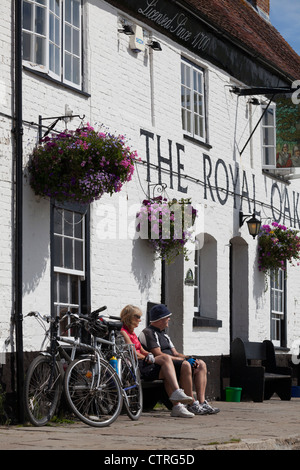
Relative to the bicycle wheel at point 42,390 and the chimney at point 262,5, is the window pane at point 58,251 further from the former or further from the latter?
the chimney at point 262,5

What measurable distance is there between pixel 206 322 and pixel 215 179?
2383mm

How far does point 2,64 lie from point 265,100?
8701 mm

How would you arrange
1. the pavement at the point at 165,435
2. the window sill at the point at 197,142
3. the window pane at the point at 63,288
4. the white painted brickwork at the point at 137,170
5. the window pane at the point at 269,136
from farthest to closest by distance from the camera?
1. the window pane at the point at 269,136
2. the window sill at the point at 197,142
3. the window pane at the point at 63,288
4. the white painted brickwork at the point at 137,170
5. the pavement at the point at 165,435

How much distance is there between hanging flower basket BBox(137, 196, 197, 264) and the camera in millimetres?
13711

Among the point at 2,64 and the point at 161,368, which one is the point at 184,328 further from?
the point at 2,64

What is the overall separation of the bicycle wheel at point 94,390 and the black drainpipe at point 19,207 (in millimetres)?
737

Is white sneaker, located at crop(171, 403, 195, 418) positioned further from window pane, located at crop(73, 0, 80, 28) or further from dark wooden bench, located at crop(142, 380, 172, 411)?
window pane, located at crop(73, 0, 80, 28)

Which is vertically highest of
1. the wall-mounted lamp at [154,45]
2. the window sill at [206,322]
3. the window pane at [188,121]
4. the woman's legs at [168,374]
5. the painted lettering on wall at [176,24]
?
the painted lettering on wall at [176,24]

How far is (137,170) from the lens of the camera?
45.6 ft

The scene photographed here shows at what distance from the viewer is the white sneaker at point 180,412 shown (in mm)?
11938

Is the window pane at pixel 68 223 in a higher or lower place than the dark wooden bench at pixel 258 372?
higher

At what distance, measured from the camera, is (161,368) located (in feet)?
39.5

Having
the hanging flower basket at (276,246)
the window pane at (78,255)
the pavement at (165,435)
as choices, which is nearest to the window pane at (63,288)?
the window pane at (78,255)

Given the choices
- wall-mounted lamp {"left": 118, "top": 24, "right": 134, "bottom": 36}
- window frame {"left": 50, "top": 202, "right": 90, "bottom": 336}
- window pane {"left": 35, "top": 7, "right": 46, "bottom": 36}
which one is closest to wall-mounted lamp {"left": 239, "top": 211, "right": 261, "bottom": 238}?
wall-mounted lamp {"left": 118, "top": 24, "right": 134, "bottom": 36}
